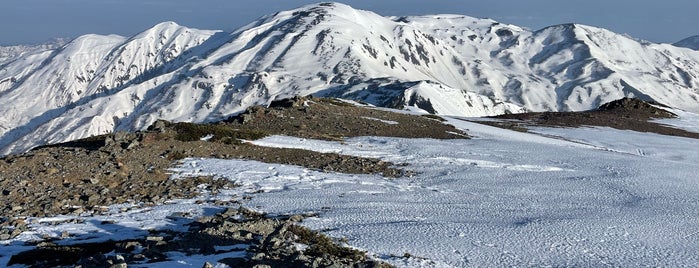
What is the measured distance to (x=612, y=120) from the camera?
59.4 m

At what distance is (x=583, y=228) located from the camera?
17.7 metres

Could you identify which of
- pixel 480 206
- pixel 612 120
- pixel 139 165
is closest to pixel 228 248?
pixel 480 206

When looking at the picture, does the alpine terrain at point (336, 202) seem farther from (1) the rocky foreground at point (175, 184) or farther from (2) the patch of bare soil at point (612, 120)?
(2) the patch of bare soil at point (612, 120)

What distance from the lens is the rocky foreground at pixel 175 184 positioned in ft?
46.9

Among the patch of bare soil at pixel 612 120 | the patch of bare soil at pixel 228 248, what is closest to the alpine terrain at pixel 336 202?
the patch of bare soil at pixel 228 248

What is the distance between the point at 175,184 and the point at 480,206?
12.3 m

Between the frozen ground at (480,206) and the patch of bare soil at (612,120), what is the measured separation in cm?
2222

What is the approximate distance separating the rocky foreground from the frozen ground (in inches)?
36.0

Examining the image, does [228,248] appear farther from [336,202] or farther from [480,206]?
[480,206]

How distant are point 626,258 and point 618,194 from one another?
8861mm

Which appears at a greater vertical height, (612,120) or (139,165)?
(612,120)

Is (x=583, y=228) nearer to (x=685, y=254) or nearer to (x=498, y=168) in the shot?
(x=685, y=254)

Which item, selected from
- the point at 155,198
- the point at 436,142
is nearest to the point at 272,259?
the point at 155,198

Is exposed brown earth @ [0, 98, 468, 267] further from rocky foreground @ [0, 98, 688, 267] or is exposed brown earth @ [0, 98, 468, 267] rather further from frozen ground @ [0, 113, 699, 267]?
frozen ground @ [0, 113, 699, 267]
